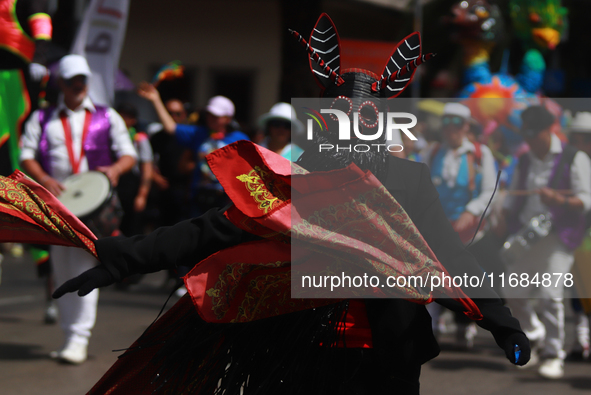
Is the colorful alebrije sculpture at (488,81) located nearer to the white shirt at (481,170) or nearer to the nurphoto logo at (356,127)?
the white shirt at (481,170)

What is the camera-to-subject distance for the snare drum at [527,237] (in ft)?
19.5

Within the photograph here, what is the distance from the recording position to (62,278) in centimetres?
550

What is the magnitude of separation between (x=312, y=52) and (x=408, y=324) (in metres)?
0.93

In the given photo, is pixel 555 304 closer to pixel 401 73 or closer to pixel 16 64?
pixel 401 73

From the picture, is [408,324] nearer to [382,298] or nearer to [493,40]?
[382,298]

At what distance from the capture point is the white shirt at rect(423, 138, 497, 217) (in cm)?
659

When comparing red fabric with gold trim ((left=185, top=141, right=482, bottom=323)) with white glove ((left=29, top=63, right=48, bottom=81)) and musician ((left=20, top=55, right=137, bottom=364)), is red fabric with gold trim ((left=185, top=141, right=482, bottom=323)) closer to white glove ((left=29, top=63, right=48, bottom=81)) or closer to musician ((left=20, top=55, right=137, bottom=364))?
musician ((left=20, top=55, right=137, bottom=364))

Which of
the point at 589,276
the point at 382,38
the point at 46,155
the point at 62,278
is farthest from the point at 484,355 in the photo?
the point at 382,38

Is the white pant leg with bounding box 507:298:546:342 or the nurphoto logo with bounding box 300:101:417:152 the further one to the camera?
the white pant leg with bounding box 507:298:546:342

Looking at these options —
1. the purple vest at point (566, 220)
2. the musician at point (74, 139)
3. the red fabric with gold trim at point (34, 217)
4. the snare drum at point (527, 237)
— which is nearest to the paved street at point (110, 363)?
the musician at point (74, 139)

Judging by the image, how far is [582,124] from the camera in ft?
22.3

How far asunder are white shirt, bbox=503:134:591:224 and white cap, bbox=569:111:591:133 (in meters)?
0.70

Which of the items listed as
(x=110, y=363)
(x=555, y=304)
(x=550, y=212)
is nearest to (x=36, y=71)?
(x=110, y=363)

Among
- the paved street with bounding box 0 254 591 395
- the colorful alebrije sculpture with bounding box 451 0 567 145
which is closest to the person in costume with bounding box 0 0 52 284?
the paved street with bounding box 0 254 591 395
